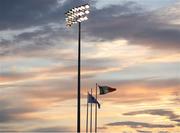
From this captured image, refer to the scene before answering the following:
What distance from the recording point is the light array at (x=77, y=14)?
2330 inches

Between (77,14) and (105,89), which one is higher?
(77,14)

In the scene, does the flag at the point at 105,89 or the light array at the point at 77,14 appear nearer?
the light array at the point at 77,14

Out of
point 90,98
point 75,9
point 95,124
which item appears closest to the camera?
point 75,9

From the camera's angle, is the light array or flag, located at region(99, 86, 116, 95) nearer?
the light array

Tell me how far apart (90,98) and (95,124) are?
764 centimetres

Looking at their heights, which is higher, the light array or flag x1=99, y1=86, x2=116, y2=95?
the light array

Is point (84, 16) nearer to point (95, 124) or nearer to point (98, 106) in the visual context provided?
point (98, 106)

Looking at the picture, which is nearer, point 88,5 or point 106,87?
point 88,5

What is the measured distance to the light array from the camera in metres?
59.2

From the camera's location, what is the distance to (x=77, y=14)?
5950 centimetres

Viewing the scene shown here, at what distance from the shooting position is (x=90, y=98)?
6500 cm

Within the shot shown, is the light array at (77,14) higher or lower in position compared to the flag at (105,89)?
higher

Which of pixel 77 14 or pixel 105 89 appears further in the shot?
pixel 105 89

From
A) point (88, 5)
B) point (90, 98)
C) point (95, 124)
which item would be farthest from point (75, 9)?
point (95, 124)
